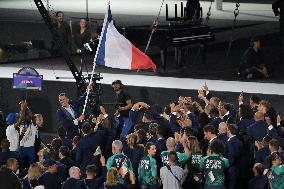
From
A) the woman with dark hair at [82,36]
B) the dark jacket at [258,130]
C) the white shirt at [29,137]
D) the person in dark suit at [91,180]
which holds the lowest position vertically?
the white shirt at [29,137]

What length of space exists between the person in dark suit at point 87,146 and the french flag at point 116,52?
123 inches

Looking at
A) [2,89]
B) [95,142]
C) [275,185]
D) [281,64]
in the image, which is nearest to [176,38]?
[281,64]

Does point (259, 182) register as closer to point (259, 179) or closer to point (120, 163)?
point (259, 179)

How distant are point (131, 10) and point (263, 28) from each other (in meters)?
7.78

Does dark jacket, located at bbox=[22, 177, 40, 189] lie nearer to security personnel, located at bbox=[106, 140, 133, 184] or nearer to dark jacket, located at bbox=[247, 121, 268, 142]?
security personnel, located at bbox=[106, 140, 133, 184]

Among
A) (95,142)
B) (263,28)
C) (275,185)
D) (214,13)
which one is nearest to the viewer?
(275,185)

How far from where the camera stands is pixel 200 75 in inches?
1080

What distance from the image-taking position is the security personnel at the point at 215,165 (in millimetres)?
17828

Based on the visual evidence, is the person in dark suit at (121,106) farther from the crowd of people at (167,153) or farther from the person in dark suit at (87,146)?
the person in dark suit at (87,146)

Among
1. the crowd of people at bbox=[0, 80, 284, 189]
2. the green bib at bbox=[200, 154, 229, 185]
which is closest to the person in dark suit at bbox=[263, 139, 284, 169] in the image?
the crowd of people at bbox=[0, 80, 284, 189]

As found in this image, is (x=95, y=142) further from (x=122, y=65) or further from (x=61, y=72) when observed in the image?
(x=61, y=72)

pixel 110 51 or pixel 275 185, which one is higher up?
pixel 110 51

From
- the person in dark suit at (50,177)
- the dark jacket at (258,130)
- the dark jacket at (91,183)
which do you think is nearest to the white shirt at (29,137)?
the person in dark suit at (50,177)

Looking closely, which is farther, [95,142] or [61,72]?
[61,72]
